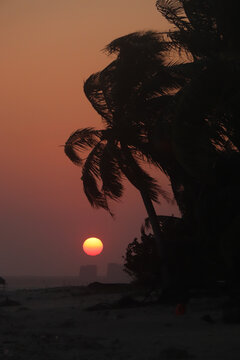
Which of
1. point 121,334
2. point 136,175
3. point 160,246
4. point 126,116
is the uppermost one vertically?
point 126,116

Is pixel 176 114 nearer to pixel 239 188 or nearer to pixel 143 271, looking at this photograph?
pixel 239 188

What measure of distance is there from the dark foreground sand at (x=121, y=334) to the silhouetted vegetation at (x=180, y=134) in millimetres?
2770

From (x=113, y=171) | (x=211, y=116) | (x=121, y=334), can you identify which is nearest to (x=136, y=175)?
(x=113, y=171)

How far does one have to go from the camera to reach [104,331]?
12.4m

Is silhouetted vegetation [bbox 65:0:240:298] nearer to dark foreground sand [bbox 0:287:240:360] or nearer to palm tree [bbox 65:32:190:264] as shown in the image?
palm tree [bbox 65:32:190:264]

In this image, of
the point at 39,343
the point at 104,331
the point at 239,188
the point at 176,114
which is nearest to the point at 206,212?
the point at 239,188

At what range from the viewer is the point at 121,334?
459 inches

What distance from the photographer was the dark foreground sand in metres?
8.52

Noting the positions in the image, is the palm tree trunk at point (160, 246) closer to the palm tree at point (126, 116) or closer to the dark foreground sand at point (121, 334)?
the palm tree at point (126, 116)

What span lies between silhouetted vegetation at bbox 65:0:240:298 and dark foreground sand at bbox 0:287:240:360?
2.77 meters

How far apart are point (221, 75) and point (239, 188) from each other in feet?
11.3

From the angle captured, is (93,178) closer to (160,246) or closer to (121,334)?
(160,246)

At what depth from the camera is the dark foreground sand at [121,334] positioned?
852 centimetres

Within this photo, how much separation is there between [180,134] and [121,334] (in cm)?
604
